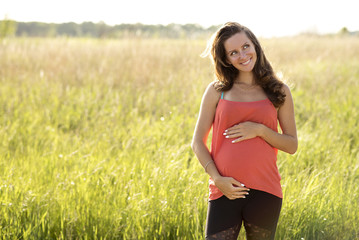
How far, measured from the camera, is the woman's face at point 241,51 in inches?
75.6

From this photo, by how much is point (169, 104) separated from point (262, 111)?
12.5 ft

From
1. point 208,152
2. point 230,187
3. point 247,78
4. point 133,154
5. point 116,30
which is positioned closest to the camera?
point 230,187

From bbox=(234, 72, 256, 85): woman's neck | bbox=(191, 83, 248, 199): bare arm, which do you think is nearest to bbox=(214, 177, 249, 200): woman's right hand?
bbox=(191, 83, 248, 199): bare arm

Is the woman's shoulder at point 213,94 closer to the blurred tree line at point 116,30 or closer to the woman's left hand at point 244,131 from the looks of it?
the woman's left hand at point 244,131

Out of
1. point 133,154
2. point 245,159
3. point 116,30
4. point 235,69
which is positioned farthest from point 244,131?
point 116,30

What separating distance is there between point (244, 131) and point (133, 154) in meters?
2.05

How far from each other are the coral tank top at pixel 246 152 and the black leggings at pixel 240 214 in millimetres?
37

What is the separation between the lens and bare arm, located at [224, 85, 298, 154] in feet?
5.97

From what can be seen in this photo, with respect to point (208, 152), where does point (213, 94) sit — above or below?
above

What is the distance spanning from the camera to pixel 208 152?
189 centimetres

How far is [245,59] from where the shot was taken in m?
1.92

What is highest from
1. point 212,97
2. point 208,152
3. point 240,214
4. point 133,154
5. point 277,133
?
point 212,97

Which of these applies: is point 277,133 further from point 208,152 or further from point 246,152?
point 208,152

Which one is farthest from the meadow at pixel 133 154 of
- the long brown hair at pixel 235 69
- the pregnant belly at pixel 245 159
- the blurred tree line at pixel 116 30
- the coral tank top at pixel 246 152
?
the blurred tree line at pixel 116 30
